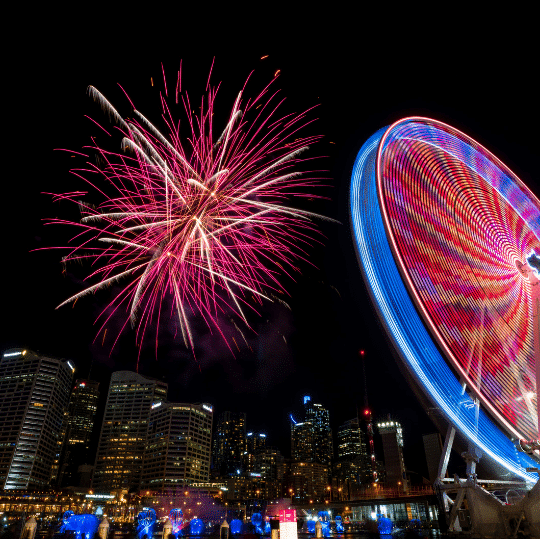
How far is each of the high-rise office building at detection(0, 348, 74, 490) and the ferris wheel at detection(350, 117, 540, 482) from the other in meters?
162

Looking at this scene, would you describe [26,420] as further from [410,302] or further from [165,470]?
[410,302]

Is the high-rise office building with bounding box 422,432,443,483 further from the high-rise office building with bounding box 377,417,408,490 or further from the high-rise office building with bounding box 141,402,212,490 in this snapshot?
the high-rise office building with bounding box 141,402,212,490

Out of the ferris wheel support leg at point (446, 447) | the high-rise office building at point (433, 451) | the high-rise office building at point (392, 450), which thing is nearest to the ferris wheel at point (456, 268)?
the ferris wheel support leg at point (446, 447)

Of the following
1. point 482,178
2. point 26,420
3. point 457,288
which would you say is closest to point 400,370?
point 457,288

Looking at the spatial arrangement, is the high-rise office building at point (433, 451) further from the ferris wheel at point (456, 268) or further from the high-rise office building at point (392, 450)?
the ferris wheel at point (456, 268)

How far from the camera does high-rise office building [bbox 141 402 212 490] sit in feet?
506

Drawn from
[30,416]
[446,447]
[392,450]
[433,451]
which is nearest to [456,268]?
[446,447]

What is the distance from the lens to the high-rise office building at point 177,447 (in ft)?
506

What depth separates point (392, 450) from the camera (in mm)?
158250

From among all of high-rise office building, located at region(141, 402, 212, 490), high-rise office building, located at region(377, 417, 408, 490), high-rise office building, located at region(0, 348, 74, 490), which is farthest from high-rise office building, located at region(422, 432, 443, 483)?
high-rise office building, located at region(0, 348, 74, 490)

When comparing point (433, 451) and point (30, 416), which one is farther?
point (30, 416)

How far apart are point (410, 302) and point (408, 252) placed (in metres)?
2.41

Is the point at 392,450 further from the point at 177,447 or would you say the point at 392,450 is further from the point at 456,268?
the point at 456,268

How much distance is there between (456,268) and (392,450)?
6065 inches
